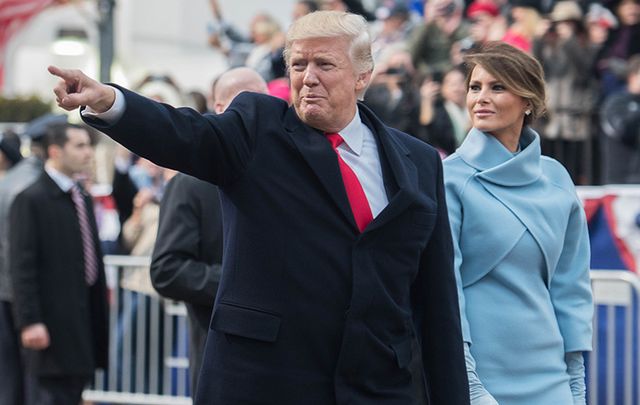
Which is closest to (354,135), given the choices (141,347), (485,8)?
(141,347)

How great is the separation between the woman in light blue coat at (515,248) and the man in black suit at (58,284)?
3692mm

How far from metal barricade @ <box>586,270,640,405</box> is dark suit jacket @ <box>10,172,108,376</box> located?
3.15 m

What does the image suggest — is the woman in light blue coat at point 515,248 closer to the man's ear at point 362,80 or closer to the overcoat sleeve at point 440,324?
the overcoat sleeve at point 440,324

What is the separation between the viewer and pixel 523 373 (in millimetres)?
4777

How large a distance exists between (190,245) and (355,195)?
2069 millimetres

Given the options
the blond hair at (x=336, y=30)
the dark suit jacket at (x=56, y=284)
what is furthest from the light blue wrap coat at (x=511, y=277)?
the dark suit jacket at (x=56, y=284)

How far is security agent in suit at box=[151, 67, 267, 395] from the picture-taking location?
595 centimetres

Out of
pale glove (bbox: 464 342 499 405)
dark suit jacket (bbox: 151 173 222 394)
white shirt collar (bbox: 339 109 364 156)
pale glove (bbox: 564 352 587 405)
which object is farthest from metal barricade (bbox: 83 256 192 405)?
white shirt collar (bbox: 339 109 364 156)

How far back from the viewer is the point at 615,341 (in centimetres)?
866

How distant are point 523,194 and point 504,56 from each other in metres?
0.51

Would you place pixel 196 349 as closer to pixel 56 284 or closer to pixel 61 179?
pixel 56 284

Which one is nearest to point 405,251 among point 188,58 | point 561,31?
point 561,31

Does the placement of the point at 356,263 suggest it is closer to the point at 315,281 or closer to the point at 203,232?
the point at 315,281

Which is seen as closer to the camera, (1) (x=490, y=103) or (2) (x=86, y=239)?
(1) (x=490, y=103)
